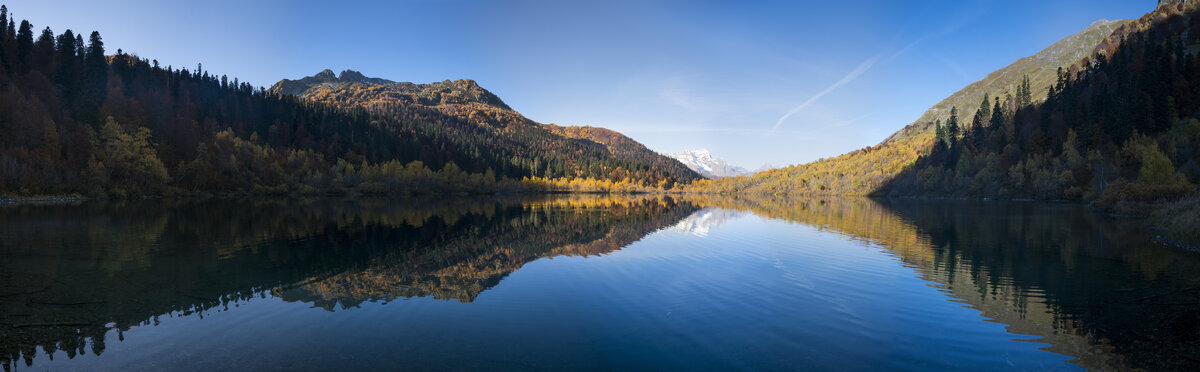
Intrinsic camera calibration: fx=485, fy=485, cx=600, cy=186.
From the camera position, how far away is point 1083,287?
16094 millimetres

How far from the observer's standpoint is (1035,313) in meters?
13.0

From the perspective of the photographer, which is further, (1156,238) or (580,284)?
(1156,238)

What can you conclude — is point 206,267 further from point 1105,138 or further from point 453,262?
point 1105,138

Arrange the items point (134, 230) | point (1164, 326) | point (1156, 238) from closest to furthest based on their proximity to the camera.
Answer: point (1164, 326) → point (1156, 238) → point (134, 230)

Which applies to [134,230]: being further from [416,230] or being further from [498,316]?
[498,316]

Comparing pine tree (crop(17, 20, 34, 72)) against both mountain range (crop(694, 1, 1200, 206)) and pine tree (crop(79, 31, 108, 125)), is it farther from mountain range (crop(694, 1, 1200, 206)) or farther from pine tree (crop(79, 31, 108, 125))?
mountain range (crop(694, 1, 1200, 206))

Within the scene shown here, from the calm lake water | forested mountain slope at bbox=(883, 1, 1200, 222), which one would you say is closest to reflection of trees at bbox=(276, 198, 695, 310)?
the calm lake water

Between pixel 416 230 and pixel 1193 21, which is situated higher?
pixel 1193 21

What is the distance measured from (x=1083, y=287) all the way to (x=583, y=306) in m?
16.7

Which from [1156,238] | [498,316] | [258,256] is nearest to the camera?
[498,316]

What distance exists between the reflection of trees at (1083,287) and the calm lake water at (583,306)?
3.5 inches

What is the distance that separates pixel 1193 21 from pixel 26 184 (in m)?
244

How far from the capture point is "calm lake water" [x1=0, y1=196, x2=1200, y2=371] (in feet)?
31.0

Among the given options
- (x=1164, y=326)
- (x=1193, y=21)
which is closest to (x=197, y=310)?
(x=1164, y=326)
